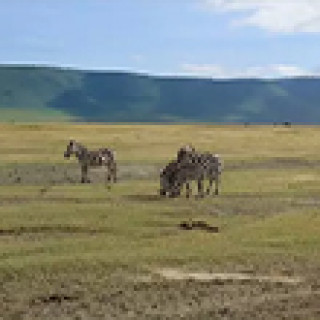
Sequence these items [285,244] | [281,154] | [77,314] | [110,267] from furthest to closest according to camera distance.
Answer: [281,154], [285,244], [110,267], [77,314]

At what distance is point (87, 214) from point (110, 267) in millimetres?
8250

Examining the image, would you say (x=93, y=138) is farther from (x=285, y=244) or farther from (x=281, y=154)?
(x=285, y=244)

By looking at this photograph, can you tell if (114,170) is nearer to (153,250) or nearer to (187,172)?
(187,172)

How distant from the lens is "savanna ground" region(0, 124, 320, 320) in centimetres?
1522

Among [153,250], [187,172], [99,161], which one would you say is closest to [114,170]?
Result: [99,161]

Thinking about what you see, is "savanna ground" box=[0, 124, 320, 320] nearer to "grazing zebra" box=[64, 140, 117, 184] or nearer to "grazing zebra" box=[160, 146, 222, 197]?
"grazing zebra" box=[64, 140, 117, 184]

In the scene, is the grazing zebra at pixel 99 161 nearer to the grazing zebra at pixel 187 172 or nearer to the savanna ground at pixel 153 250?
the savanna ground at pixel 153 250

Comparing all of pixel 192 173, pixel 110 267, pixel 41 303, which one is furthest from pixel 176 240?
pixel 192 173

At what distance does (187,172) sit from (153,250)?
1274 cm

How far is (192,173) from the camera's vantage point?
32.6 meters

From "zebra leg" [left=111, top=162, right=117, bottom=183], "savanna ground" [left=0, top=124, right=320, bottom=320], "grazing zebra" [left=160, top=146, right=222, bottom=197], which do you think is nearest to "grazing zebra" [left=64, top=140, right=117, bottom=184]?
"zebra leg" [left=111, top=162, right=117, bottom=183]

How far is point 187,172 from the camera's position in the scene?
32.5 metres

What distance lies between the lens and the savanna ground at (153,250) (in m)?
15.2

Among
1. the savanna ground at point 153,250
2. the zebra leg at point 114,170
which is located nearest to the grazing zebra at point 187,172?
the savanna ground at point 153,250
